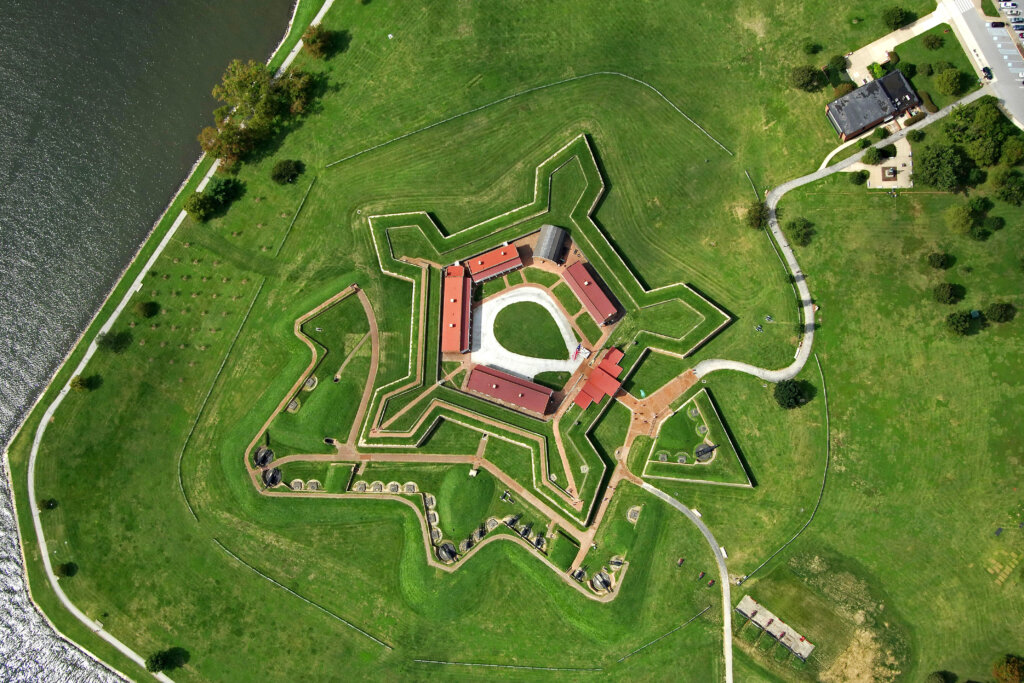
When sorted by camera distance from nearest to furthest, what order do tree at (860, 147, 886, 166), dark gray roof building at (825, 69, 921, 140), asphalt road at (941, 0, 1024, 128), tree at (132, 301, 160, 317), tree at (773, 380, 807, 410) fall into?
tree at (773, 380, 807, 410) < tree at (860, 147, 886, 166) < dark gray roof building at (825, 69, 921, 140) < asphalt road at (941, 0, 1024, 128) < tree at (132, 301, 160, 317)

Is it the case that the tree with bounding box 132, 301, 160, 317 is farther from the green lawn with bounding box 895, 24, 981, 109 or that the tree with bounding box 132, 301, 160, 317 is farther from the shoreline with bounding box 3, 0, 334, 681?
the green lawn with bounding box 895, 24, 981, 109

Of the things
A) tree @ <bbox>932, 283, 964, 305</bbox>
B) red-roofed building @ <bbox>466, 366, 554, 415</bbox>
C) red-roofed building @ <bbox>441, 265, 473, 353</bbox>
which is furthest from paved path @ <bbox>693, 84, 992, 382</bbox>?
red-roofed building @ <bbox>441, 265, 473, 353</bbox>

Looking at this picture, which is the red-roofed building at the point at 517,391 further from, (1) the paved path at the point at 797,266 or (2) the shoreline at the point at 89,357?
(2) the shoreline at the point at 89,357

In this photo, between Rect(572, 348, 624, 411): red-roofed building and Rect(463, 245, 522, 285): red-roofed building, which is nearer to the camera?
Rect(572, 348, 624, 411): red-roofed building

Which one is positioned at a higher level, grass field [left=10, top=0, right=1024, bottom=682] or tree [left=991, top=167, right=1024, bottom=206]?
tree [left=991, top=167, right=1024, bottom=206]

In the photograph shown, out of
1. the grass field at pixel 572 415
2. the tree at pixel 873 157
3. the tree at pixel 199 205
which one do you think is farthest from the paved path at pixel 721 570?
the tree at pixel 199 205

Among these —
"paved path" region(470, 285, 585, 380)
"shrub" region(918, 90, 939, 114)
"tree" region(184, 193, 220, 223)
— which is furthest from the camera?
"tree" region(184, 193, 220, 223)
